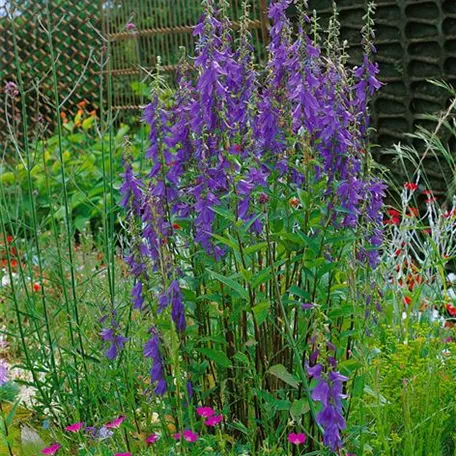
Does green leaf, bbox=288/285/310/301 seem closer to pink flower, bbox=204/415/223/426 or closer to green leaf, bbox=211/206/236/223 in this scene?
A: green leaf, bbox=211/206/236/223

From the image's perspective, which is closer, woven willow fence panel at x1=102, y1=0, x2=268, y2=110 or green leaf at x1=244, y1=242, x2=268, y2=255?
green leaf at x1=244, y1=242, x2=268, y2=255

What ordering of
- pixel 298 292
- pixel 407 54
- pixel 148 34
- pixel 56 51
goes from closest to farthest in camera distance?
pixel 298 292 < pixel 407 54 < pixel 148 34 < pixel 56 51

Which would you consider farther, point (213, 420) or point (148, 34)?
point (148, 34)

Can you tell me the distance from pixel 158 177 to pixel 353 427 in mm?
837

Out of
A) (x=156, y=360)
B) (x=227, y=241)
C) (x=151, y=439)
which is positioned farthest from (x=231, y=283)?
(x=151, y=439)

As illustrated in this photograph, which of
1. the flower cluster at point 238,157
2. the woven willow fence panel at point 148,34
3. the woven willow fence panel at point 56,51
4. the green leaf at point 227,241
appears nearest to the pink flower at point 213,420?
the flower cluster at point 238,157

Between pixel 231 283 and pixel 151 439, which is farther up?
pixel 231 283

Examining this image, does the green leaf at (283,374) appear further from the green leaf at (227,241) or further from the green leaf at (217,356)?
the green leaf at (227,241)

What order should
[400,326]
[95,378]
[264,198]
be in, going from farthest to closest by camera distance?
[400,326] → [95,378] → [264,198]

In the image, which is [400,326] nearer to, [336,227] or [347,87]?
[336,227]

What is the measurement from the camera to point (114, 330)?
8.48 feet

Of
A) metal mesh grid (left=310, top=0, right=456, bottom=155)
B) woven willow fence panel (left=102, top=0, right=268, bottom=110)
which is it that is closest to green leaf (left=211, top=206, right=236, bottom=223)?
metal mesh grid (left=310, top=0, right=456, bottom=155)

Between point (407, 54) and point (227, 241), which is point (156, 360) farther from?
point (407, 54)

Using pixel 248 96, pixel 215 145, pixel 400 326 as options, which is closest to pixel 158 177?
pixel 215 145
